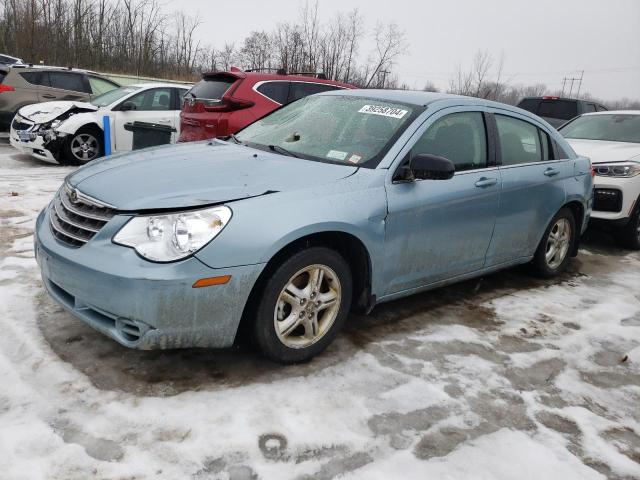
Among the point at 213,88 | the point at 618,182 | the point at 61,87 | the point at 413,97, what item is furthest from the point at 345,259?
the point at 61,87

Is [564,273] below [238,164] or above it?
below

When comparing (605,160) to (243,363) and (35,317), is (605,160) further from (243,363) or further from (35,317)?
(35,317)

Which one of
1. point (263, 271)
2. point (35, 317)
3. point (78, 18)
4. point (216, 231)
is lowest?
point (35, 317)

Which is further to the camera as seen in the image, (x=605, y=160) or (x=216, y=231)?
(x=605, y=160)

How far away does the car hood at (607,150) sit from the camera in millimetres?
6512

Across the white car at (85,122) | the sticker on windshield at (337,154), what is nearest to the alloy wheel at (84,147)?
the white car at (85,122)

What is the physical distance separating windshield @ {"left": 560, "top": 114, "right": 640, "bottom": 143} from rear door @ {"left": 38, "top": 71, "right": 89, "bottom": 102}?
30.2ft

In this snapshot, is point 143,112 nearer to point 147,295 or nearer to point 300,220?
point 300,220

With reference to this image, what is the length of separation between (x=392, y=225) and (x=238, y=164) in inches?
39.5

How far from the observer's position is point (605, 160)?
6504 millimetres

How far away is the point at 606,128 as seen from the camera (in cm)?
767

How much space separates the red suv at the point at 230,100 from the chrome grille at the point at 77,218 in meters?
4.11

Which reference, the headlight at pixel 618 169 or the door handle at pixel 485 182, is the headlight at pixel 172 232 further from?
the headlight at pixel 618 169

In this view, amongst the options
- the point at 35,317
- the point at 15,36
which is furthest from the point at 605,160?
the point at 15,36
